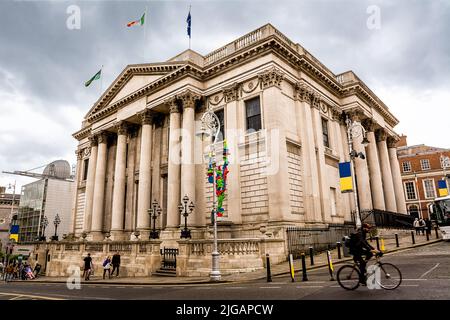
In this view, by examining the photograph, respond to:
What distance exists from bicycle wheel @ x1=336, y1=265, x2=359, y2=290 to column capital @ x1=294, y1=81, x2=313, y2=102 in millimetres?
19709

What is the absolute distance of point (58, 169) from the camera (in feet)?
250

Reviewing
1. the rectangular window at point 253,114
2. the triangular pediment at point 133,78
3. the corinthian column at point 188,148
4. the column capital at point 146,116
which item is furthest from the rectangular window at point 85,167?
the rectangular window at point 253,114

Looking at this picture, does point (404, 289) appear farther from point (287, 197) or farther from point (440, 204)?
point (440, 204)

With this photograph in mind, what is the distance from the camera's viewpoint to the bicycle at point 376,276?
8938mm

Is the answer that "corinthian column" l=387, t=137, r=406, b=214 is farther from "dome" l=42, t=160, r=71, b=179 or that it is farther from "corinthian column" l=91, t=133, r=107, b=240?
"dome" l=42, t=160, r=71, b=179

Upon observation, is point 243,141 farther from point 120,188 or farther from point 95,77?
point 95,77

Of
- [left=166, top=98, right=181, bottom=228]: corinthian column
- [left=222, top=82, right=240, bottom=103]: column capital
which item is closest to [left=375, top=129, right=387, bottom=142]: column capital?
[left=222, top=82, right=240, bottom=103]: column capital

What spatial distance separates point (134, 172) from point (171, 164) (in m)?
9.02

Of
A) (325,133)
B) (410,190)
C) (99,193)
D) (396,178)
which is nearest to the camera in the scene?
(325,133)

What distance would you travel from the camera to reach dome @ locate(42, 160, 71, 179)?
74.4m

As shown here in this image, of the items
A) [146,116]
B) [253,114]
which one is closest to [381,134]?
[253,114]

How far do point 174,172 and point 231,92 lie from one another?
833 centimetres

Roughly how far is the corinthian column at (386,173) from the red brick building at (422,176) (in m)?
21.1

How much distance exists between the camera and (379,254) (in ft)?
29.5
